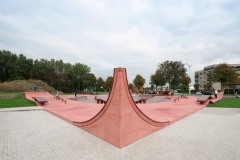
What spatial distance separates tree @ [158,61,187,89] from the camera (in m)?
47.3

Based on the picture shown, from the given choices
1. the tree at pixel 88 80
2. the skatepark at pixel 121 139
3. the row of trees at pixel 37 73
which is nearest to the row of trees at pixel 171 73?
the row of trees at pixel 37 73

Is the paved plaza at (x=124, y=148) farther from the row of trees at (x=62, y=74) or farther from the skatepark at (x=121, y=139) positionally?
the row of trees at (x=62, y=74)

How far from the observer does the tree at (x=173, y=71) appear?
47.3 m

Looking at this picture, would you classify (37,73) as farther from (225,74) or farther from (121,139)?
(121,139)

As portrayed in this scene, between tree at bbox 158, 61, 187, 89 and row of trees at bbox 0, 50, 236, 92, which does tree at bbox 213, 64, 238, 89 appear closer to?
row of trees at bbox 0, 50, 236, 92

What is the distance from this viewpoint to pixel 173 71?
47375 mm

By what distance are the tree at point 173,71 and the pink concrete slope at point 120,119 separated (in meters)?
41.9

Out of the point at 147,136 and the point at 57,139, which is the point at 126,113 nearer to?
the point at 147,136

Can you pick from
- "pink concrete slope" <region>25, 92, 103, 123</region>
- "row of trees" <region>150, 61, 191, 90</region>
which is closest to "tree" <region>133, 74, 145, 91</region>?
"row of trees" <region>150, 61, 191, 90</region>

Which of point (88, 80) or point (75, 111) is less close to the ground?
point (88, 80)

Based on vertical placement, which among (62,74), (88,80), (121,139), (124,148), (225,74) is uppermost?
(62,74)

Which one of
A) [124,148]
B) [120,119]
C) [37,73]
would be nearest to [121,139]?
[124,148]

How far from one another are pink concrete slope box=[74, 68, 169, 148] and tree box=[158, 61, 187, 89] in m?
41.9

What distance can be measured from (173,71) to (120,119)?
4336 cm
